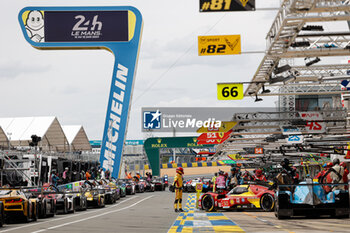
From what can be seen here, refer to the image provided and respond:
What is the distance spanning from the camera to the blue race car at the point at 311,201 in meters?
16.8

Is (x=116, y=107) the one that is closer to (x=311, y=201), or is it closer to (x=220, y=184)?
(x=220, y=184)

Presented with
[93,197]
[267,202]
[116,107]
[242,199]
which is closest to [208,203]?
[242,199]

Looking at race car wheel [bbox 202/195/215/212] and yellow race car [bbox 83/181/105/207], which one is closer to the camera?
race car wheel [bbox 202/195/215/212]

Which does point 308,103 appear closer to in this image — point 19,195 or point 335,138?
point 335,138

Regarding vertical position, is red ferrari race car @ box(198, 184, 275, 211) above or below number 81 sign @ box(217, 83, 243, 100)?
below

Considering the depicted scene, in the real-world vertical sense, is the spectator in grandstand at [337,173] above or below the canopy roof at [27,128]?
below

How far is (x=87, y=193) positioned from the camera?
27.8 m

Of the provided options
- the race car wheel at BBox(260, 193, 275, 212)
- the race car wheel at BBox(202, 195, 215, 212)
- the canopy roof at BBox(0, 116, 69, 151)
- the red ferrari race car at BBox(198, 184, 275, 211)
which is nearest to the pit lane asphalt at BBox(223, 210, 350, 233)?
the race car wheel at BBox(260, 193, 275, 212)

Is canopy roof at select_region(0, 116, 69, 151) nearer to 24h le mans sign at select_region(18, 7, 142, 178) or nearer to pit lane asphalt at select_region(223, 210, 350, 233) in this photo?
24h le mans sign at select_region(18, 7, 142, 178)

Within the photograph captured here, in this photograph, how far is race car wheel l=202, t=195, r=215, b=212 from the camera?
2272 centimetres

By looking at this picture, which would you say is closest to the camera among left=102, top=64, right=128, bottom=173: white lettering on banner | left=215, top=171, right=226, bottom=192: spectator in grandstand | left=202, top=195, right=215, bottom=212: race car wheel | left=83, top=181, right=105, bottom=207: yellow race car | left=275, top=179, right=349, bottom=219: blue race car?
left=275, top=179, right=349, bottom=219: blue race car

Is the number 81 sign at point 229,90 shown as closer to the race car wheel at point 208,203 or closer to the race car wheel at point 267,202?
the race car wheel at point 208,203

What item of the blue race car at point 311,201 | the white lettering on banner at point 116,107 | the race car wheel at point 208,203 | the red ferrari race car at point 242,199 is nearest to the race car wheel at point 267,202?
the red ferrari race car at point 242,199

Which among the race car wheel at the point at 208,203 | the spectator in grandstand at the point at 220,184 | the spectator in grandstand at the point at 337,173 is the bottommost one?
the race car wheel at the point at 208,203
